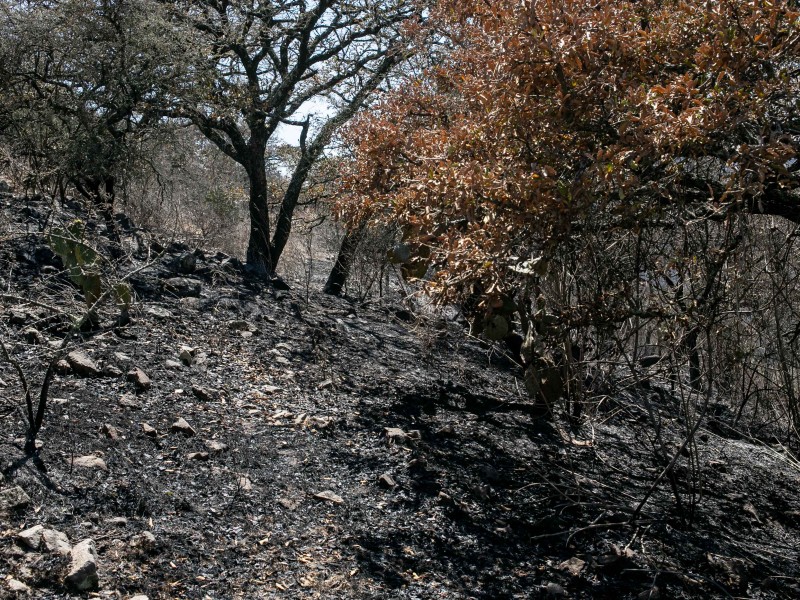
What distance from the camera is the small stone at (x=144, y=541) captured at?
10.6 feet

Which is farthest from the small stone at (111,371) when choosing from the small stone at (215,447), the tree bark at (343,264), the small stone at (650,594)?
the tree bark at (343,264)

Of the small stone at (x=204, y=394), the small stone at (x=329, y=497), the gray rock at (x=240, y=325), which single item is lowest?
the small stone at (x=329, y=497)

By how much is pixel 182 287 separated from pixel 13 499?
11.8ft

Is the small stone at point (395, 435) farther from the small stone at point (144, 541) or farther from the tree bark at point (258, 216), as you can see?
the tree bark at point (258, 216)

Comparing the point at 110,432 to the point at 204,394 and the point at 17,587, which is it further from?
the point at 17,587

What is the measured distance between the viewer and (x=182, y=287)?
6672 mm

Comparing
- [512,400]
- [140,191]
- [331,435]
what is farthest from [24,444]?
[140,191]

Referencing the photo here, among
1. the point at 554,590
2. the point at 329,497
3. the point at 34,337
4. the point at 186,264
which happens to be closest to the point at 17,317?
the point at 34,337

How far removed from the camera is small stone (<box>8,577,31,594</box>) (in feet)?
9.05

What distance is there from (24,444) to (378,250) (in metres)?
5.45

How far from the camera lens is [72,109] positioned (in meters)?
7.80

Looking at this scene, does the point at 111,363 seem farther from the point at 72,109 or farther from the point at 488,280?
the point at 72,109

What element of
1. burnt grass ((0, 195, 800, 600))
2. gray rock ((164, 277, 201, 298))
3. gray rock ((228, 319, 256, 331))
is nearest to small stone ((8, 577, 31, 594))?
burnt grass ((0, 195, 800, 600))

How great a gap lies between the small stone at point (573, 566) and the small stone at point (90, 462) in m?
2.21
